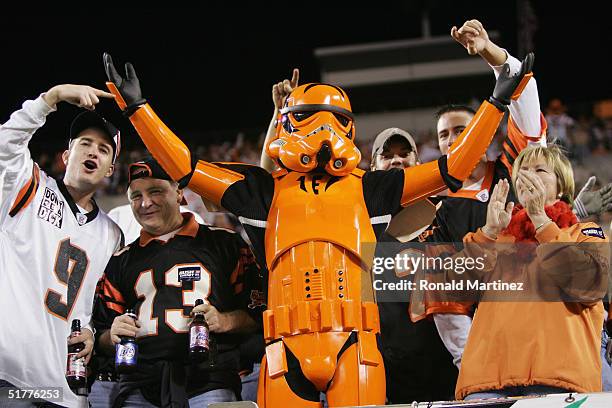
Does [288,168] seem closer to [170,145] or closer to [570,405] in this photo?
[170,145]

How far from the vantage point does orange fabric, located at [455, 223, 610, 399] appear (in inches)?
102

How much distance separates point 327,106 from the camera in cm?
296

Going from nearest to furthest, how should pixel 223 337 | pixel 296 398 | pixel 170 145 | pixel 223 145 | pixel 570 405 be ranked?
pixel 570 405 < pixel 296 398 < pixel 170 145 < pixel 223 337 < pixel 223 145

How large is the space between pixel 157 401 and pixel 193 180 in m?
0.89

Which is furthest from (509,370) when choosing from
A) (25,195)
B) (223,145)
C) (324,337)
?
(223,145)

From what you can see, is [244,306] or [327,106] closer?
[327,106]

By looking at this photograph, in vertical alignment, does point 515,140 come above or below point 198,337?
above

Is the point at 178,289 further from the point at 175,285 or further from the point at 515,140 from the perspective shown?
the point at 515,140

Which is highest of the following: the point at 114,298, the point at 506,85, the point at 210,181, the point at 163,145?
the point at 506,85

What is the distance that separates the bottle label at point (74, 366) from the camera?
302cm

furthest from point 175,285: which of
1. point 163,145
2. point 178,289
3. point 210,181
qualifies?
point 163,145

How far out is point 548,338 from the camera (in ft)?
8.64

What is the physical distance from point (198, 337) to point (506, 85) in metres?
1.45

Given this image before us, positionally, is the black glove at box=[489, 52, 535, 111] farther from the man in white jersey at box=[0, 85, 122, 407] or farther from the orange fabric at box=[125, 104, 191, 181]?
the man in white jersey at box=[0, 85, 122, 407]
